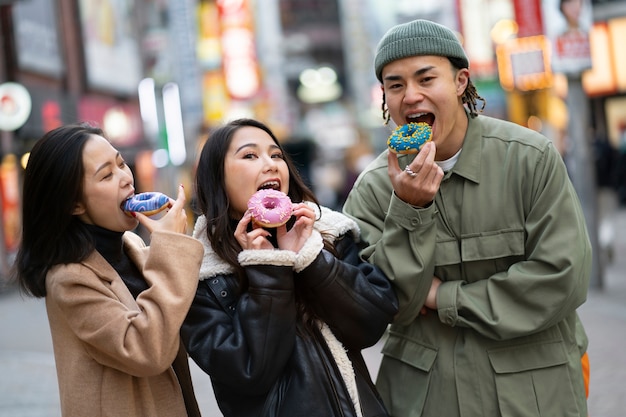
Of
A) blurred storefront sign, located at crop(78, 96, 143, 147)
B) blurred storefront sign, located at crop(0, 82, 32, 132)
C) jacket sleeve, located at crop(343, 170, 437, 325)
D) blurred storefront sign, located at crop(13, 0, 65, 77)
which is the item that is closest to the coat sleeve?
jacket sleeve, located at crop(343, 170, 437, 325)

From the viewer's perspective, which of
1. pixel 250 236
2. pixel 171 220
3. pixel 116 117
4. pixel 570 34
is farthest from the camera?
pixel 116 117

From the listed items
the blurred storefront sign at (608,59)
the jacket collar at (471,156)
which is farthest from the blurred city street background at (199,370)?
the blurred storefront sign at (608,59)

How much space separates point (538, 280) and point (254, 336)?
100 centimetres

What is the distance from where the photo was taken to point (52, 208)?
9.39 ft

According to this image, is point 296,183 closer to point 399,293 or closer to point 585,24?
point 399,293

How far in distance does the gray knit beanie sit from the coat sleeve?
3.24ft

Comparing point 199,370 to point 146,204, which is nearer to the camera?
point 146,204

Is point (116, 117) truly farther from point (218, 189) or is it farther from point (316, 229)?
point (316, 229)

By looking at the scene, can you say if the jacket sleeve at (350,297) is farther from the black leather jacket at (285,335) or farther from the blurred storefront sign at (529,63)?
the blurred storefront sign at (529,63)

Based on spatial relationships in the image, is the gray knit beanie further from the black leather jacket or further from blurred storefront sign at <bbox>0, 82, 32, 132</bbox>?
blurred storefront sign at <bbox>0, 82, 32, 132</bbox>

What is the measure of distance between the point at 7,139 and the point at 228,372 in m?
16.9

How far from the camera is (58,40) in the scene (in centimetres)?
2191

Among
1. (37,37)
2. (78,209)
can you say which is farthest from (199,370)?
Answer: (37,37)

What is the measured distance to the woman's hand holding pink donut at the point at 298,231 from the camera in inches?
110
